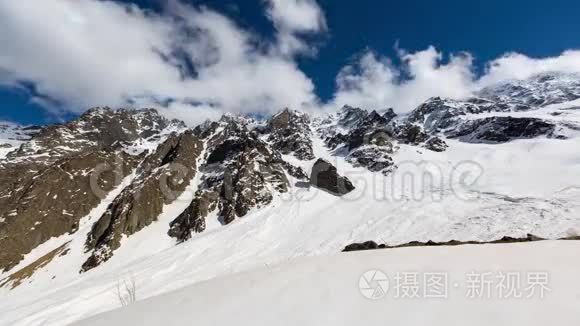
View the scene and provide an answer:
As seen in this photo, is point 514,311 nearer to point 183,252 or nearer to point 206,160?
point 183,252

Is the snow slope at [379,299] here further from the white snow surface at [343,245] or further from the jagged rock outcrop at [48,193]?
the jagged rock outcrop at [48,193]

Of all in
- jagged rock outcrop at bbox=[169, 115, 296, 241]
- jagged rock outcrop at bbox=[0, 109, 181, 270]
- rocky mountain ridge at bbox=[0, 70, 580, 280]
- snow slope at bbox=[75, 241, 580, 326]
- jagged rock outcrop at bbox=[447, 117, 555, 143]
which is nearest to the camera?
snow slope at bbox=[75, 241, 580, 326]

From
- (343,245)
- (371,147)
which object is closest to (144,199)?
(343,245)

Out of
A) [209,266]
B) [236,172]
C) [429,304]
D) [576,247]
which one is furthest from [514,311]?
[236,172]

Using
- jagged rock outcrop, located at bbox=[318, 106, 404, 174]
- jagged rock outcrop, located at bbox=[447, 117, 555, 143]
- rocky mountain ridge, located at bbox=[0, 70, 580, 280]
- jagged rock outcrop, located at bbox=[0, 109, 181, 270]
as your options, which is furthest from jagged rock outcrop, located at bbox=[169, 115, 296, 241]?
jagged rock outcrop, located at bbox=[447, 117, 555, 143]

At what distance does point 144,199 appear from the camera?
9731 centimetres

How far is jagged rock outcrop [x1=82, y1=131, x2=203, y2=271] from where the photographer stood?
84.7 meters

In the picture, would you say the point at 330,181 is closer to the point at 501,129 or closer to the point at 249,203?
the point at 249,203

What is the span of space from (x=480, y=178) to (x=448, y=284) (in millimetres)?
84780

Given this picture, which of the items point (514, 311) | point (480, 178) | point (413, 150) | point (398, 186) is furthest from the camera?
point (413, 150)

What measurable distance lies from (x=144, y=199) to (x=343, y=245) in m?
60.9

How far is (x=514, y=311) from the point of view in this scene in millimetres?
5180

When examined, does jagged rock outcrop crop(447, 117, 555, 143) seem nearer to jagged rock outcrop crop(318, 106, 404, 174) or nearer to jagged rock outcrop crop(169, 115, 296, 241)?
jagged rock outcrop crop(318, 106, 404, 174)

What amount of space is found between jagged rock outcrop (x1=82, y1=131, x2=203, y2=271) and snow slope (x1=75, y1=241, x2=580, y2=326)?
80.9 meters
